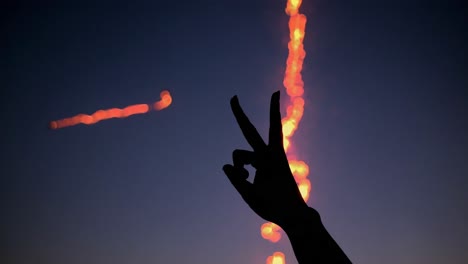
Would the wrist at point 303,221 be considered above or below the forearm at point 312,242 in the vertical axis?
above

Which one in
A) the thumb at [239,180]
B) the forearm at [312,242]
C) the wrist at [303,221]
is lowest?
the forearm at [312,242]

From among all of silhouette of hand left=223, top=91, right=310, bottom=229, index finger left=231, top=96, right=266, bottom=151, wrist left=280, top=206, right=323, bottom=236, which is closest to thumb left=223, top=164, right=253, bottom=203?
silhouette of hand left=223, top=91, right=310, bottom=229

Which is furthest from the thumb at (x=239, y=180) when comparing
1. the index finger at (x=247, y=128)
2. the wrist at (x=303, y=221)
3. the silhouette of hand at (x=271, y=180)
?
the wrist at (x=303, y=221)

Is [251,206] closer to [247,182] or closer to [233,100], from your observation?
[247,182]


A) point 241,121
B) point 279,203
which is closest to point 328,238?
point 279,203

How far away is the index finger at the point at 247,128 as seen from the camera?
2.08m

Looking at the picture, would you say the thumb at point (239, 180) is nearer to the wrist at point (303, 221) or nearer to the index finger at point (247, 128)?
the index finger at point (247, 128)

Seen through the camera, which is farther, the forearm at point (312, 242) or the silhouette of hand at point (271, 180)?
Answer: the silhouette of hand at point (271, 180)

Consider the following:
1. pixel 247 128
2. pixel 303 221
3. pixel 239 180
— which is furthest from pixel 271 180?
pixel 247 128

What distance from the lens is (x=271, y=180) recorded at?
225cm

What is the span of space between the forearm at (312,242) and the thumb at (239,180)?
1.32 feet

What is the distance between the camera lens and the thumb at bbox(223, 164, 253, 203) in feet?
7.04

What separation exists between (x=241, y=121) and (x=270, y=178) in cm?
53

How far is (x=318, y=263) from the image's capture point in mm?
2004
